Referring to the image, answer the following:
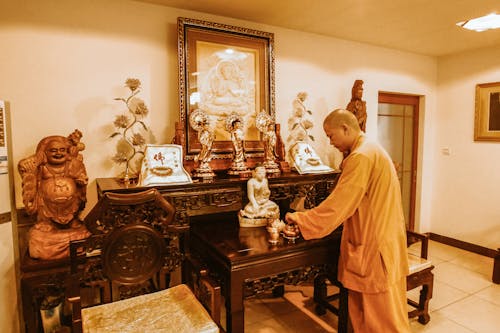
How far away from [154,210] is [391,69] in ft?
11.2

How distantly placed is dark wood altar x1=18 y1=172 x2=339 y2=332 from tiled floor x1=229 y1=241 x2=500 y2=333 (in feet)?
2.86

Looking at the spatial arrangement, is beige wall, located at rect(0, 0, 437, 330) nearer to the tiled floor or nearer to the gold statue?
the gold statue

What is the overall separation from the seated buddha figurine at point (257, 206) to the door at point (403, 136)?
95.8 inches

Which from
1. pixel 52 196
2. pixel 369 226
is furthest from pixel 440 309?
pixel 52 196

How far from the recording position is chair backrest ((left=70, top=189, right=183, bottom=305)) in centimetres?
173

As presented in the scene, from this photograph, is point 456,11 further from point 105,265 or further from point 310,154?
point 105,265

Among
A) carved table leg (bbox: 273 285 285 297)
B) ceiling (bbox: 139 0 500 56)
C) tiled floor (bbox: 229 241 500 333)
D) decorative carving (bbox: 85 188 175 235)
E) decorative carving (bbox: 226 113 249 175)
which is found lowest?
tiled floor (bbox: 229 241 500 333)

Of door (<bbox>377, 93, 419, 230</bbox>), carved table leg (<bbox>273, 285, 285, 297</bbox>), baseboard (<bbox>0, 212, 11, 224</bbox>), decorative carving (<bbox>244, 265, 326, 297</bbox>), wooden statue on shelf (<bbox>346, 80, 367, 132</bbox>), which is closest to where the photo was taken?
decorative carving (<bbox>244, 265, 326, 297</bbox>)

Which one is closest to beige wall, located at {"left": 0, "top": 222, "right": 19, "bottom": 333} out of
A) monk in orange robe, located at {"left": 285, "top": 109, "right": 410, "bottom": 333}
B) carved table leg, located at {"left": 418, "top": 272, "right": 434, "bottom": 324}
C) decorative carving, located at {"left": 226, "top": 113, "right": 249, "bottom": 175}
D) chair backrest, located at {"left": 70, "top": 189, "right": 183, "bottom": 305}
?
chair backrest, located at {"left": 70, "top": 189, "right": 183, "bottom": 305}

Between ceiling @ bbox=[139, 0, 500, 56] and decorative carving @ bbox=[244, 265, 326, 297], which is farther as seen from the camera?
ceiling @ bbox=[139, 0, 500, 56]

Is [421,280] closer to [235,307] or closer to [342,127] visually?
[342,127]

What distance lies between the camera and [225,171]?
282cm

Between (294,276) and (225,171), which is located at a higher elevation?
(225,171)

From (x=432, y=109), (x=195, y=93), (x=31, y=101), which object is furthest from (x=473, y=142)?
(x=31, y=101)
